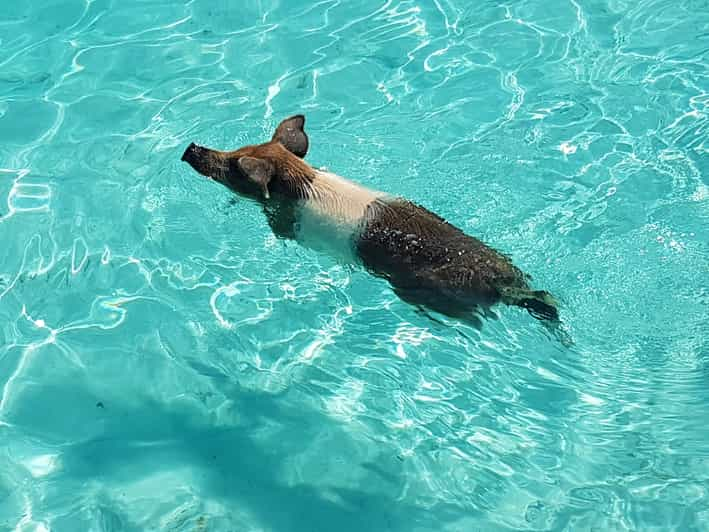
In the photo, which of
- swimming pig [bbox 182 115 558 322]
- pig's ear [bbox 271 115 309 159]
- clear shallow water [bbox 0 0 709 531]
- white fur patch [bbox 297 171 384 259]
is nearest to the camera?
clear shallow water [bbox 0 0 709 531]

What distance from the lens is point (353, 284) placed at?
6.16 metres

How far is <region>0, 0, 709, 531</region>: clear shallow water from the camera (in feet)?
16.6

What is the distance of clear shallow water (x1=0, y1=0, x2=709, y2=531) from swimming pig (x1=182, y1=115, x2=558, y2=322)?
0.32 metres

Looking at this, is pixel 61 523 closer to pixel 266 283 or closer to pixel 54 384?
pixel 54 384

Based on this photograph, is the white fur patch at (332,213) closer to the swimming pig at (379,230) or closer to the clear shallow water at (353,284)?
the swimming pig at (379,230)

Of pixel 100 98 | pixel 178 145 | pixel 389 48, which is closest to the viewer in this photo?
pixel 178 145

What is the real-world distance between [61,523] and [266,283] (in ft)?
7.30

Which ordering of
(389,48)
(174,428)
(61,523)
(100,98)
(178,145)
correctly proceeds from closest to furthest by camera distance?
(61,523), (174,428), (178,145), (100,98), (389,48)

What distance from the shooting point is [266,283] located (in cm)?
619

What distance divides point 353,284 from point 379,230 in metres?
0.68

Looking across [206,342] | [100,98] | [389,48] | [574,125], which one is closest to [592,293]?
[574,125]

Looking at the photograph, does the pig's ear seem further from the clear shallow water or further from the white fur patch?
the clear shallow water

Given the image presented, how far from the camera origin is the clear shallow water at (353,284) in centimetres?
506

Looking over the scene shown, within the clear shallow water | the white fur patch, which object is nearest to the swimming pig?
the white fur patch
